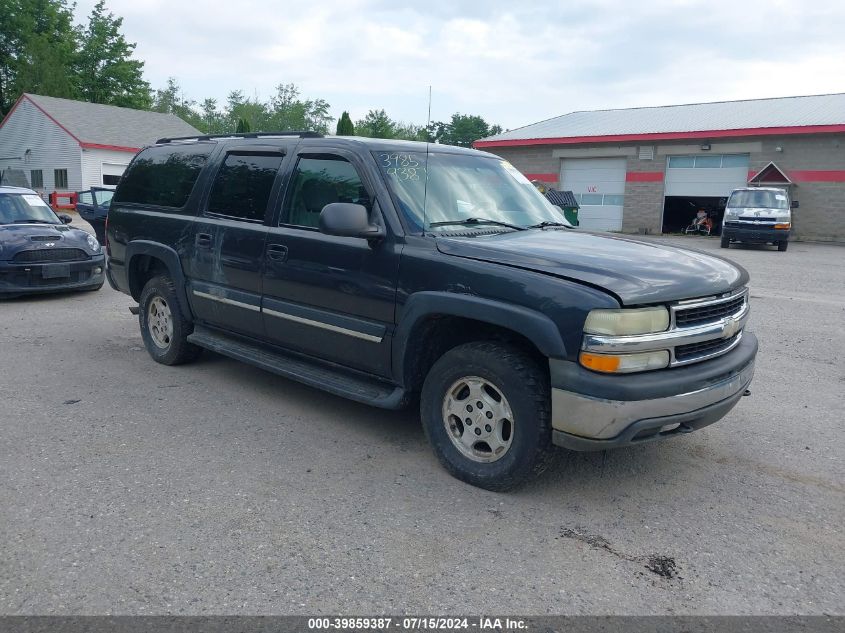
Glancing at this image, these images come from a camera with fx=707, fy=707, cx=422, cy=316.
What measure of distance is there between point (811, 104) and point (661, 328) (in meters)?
32.0

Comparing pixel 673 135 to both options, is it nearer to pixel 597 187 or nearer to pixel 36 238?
pixel 597 187

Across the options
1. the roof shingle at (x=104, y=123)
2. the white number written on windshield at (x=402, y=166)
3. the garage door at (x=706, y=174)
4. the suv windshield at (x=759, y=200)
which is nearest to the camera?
the white number written on windshield at (x=402, y=166)

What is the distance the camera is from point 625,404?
337 cm

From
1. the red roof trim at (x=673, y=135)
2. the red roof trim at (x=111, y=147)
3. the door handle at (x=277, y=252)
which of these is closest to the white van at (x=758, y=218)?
the red roof trim at (x=673, y=135)

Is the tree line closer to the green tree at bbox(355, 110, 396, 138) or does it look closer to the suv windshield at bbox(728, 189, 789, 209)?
the green tree at bbox(355, 110, 396, 138)

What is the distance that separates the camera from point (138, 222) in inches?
250

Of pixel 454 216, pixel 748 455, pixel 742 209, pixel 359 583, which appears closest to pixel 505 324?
pixel 454 216

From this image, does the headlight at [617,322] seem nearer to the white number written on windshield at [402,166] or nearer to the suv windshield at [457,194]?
the suv windshield at [457,194]

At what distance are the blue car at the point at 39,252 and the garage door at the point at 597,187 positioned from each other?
24101 millimetres

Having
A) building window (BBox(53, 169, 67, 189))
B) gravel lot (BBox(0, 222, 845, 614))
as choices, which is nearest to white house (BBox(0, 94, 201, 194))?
building window (BBox(53, 169, 67, 189))

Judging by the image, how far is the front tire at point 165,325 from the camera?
6.05 metres

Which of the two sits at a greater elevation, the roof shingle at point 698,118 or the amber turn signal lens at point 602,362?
the roof shingle at point 698,118

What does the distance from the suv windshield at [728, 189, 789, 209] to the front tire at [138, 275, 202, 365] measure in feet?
63.0

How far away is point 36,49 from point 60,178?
1423 cm
